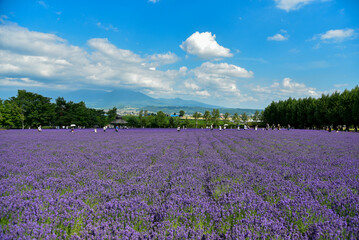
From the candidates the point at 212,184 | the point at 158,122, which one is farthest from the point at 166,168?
the point at 158,122

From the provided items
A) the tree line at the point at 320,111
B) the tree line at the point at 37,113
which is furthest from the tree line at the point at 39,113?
the tree line at the point at 320,111

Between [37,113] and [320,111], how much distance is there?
303ft

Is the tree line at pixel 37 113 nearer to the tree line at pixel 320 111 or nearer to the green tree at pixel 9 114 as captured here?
the green tree at pixel 9 114

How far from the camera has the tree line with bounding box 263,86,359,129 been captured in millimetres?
50531

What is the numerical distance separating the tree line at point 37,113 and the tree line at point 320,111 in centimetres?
8226

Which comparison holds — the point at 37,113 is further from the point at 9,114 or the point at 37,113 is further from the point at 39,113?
the point at 9,114

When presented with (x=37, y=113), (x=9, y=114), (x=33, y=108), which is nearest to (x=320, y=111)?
(x=37, y=113)

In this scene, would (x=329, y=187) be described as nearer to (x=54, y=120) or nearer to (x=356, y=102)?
(x=356, y=102)

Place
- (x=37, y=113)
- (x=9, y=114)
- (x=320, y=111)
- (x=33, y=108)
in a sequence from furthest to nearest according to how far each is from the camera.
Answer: (x=33, y=108)
(x=37, y=113)
(x=320, y=111)
(x=9, y=114)

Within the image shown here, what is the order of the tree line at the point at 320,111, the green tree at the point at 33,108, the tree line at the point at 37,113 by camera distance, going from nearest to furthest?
1. the tree line at the point at 320,111
2. the tree line at the point at 37,113
3. the green tree at the point at 33,108

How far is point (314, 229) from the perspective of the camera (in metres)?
Result: 3.05

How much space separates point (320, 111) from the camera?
197 feet

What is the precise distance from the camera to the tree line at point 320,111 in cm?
5053

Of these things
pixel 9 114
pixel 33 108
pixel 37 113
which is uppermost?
pixel 33 108
